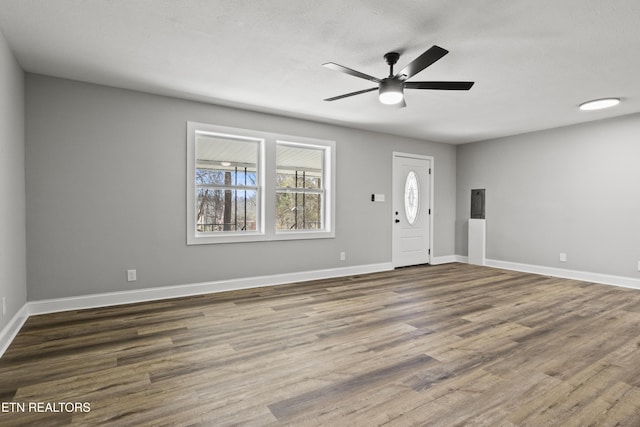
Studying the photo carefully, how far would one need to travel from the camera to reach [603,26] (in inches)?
97.2

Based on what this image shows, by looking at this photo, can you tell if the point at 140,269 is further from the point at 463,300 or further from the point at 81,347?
the point at 463,300

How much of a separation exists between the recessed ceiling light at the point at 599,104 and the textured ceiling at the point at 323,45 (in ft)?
0.48

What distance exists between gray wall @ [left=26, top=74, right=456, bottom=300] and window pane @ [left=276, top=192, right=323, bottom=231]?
1.11 feet

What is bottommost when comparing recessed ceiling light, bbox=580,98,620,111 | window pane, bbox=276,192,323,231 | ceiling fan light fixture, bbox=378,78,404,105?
window pane, bbox=276,192,323,231

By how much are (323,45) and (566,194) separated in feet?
16.1

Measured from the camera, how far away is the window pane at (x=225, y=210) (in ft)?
14.9

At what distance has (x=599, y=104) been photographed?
13.9 feet

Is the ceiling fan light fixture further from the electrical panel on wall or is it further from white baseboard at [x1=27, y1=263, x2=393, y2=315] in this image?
the electrical panel on wall

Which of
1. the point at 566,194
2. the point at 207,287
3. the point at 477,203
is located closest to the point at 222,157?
the point at 207,287

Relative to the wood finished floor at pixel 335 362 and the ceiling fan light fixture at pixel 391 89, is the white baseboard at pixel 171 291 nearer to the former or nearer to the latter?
the wood finished floor at pixel 335 362

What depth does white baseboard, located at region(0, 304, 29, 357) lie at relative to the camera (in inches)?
102

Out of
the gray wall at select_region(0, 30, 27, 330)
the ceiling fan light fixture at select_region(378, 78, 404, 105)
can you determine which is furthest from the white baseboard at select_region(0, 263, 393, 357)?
the ceiling fan light fixture at select_region(378, 78, 404, 105)

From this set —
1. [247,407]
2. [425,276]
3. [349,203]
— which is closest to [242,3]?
[247,407]

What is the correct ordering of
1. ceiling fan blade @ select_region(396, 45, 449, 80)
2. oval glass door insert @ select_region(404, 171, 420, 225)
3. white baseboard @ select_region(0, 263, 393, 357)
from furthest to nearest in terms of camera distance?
oval glass door insert @ select_region(404, 171, 420, 225) < white baseboard @ select_region(0, 263, 393, 357) < ceiling fan blade @ select_region(396, 45, 449, 80)
